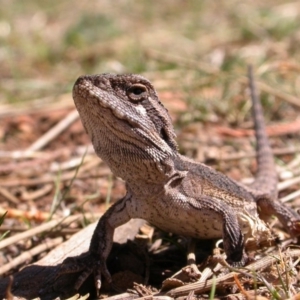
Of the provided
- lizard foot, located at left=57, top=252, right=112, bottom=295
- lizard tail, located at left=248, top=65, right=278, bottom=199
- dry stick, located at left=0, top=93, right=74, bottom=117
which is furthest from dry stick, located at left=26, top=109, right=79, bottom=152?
lizard foot, located at left=57, top=252, right=112, bottom=295

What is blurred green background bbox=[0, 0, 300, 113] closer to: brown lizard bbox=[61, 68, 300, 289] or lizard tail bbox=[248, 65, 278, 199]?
lizard tail bbox=[248, 65, 278, 199]

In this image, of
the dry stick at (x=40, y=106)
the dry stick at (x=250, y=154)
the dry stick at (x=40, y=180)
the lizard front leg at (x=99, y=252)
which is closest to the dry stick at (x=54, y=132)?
the dry stick at (x=40, y=106)

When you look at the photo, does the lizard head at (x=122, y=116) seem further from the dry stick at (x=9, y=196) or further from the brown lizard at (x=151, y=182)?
the dry stick at (x=9, y=196)

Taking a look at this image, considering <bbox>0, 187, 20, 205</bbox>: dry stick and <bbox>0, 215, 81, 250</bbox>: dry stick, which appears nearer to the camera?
<bbox>0, 215, 81, 250</bbox>: dry stick

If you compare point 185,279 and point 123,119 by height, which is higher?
point 123,119

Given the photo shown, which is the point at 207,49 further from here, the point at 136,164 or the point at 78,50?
the point at 136,164

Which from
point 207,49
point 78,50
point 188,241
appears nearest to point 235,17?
point 207,49
